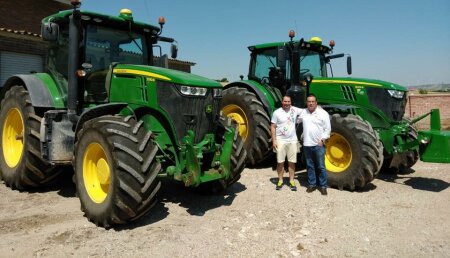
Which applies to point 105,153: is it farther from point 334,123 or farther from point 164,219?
point 334,123

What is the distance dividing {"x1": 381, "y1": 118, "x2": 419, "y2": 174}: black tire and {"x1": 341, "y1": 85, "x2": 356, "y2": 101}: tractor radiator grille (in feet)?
3.54

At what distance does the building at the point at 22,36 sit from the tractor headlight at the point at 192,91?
7.85 m

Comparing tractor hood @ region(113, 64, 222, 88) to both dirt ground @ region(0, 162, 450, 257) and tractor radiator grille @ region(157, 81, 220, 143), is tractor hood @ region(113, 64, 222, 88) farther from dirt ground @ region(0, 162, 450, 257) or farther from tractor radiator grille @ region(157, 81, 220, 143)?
dirt ground @ region(0, 162, 450, 257)

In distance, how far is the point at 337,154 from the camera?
648cm

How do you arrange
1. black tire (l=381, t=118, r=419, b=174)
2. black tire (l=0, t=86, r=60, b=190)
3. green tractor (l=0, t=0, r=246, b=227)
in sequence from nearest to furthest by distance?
green tractor (l=0, t=0, r=246, b=227)
black tire (l=0, t=86, r=60, b=190)
black tire (l=381, t=118, r=419, b=174)

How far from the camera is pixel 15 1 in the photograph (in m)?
14.2

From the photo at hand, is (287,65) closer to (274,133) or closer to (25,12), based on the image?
(274,133)

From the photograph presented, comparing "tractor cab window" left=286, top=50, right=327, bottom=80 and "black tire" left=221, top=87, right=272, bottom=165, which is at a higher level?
"tractor cab window" left=286, top=50, right=327, bottom=80

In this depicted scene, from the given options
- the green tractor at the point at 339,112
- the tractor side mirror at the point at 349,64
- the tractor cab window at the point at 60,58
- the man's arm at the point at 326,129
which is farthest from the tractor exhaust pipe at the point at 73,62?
the tractor side mirror at the point at 349,64

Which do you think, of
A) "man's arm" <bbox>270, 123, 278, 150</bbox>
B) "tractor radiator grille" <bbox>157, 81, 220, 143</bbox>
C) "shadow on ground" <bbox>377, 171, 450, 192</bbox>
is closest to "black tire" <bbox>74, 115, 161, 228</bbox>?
"tractor radiator grille" <bbox>157, 81, 220, 143</bbox>

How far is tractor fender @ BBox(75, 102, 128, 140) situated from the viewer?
480 centimetres

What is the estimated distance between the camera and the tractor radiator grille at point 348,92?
22.9 feet

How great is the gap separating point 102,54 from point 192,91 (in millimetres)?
1670

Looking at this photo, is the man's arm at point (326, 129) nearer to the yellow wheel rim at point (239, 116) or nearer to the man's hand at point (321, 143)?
the man's hand at point (321, 143)
